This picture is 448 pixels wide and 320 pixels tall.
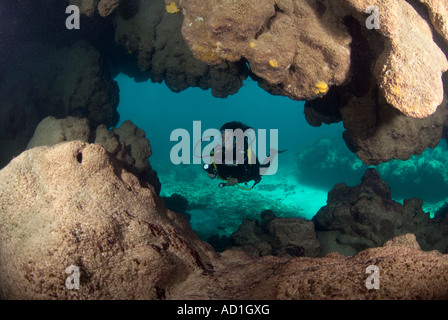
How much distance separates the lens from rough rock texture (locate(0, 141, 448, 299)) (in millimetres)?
1632

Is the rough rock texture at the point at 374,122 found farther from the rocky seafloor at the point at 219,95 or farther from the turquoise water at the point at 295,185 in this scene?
the turquoise water at the point at 295,185

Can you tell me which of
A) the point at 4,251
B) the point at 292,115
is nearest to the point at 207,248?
the point at 4,251

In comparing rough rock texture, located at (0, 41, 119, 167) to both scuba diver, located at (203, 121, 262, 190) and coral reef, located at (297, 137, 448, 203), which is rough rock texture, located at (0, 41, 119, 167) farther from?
coral reef, located at (297, 137, 448, 203)

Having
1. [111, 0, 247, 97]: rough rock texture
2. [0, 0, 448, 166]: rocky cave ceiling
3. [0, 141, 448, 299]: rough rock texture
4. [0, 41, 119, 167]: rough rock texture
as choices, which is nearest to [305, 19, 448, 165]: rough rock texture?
[0, 0, 448, 166]: rocky cave ceiling

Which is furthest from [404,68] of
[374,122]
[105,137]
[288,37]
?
[105,137]

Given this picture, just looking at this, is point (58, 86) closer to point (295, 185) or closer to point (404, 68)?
point (404, 68)

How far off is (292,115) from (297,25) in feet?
290

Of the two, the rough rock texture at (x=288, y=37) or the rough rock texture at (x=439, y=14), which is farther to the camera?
the rough rock texture at (x=288, y=37)

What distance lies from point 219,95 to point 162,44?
2.39 meters

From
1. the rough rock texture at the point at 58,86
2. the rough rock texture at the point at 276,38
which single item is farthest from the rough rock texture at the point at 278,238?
the rough rock texture at the point at 58,86

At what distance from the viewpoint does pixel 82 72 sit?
846 cm

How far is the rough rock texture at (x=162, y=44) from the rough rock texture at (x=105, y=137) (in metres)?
3.06

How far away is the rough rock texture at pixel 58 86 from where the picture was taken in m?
8.09
